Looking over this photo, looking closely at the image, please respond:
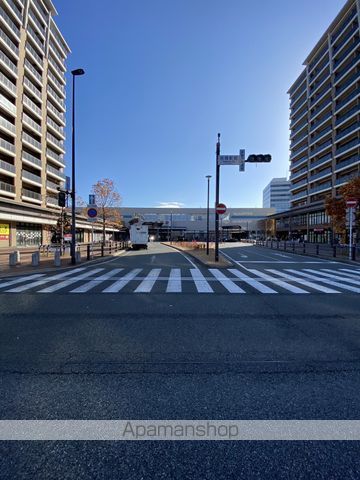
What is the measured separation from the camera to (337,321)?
546 cm

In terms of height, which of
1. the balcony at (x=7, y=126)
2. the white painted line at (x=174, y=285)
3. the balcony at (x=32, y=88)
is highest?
the balcony at (x=32, y=88)

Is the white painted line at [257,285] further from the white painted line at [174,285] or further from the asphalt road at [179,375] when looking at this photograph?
the white painted line at [174,285]

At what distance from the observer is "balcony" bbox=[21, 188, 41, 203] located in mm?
38281

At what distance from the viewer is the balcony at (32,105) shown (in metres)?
39.2

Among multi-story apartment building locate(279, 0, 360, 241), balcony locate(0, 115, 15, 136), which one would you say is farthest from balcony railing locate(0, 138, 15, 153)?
multi-story apartment building locate(279, 0, 360, 241)

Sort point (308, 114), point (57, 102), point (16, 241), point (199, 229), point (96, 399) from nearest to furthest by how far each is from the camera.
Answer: point (96, 399) → point (16, 241) → point (57, 102) → point (308, 114) → point (199, 229)

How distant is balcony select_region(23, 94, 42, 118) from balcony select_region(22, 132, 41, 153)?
4444 mm

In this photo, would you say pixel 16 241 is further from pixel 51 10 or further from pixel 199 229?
pixel 199 229

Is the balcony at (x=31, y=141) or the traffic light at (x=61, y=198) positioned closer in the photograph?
the traffic light at (x=61, y=198)

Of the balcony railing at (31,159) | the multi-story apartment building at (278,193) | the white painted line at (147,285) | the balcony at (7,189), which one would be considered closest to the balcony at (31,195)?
the balcony at (7,189)

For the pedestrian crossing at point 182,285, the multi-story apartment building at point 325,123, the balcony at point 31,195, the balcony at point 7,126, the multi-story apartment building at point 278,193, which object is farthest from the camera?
the multi-story apartment building at point 278,193

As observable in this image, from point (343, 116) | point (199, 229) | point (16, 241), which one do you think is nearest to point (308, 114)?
point (343, 116)

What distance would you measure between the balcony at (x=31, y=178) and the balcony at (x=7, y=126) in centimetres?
562

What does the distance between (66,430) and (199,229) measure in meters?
101
